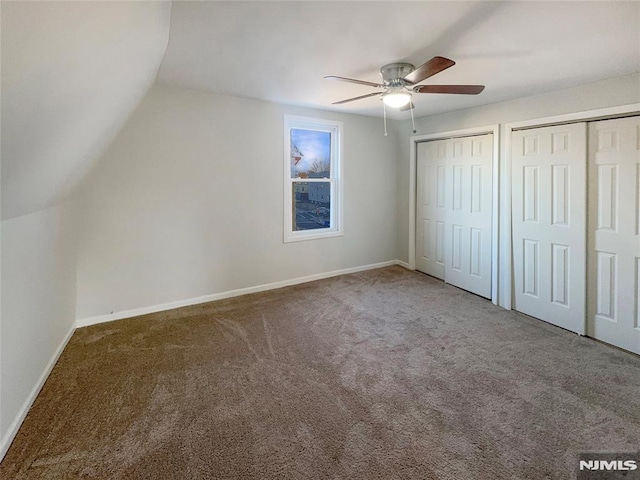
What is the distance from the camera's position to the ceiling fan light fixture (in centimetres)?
263

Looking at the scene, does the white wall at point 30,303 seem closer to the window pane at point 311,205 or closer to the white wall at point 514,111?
the window pane at point 311,205

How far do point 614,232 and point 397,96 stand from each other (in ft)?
7.20

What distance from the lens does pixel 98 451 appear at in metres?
1.66

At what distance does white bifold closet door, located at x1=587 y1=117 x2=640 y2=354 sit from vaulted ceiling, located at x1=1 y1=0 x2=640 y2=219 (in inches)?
21.3

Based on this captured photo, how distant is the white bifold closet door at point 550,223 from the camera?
2969 millimetres

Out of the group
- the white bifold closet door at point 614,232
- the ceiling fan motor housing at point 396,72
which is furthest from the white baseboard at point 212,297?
the ceiling fan motor housing at point 396,72

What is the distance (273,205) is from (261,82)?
4.82ft

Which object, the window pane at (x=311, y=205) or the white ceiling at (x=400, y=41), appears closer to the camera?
the white ceiling at (x=400, y=41)

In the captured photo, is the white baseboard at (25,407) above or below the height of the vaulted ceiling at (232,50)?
below

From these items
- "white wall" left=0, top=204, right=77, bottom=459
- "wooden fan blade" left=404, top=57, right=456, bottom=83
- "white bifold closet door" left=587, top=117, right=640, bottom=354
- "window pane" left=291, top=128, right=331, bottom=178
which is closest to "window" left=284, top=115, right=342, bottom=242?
"window pane" left=291, top=128, right=331, bottom=178

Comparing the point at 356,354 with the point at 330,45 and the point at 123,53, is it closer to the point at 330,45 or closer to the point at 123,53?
the point at 330,45

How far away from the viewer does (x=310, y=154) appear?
14.6ft

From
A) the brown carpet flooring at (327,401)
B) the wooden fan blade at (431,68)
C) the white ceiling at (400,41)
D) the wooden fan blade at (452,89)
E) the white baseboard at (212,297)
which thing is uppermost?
the white ceiling at (400,41)

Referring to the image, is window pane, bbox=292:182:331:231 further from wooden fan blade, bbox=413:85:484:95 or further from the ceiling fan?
wooden fan blade, bbox=413:85:484:95
